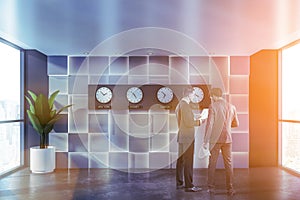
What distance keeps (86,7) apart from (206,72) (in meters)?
3.33

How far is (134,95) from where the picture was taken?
20.0 ft

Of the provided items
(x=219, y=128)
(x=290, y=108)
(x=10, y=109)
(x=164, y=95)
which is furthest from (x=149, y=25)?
(x=290, y=108)

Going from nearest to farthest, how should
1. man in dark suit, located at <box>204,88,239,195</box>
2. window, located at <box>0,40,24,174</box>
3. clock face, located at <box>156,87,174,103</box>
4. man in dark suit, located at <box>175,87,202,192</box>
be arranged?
1. man in dark suit, located at <box>204,88,239,195</box>
2. man in dark suit, located at <box>175,87,202,192</box>
3. window, located at <box>0,40,24,174</box>
4. clock face, located at <box>156,87,174,103</box>

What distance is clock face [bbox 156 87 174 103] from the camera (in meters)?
6.06

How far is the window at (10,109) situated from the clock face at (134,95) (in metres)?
2.09

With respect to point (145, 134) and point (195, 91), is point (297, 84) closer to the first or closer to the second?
point (195, 91)

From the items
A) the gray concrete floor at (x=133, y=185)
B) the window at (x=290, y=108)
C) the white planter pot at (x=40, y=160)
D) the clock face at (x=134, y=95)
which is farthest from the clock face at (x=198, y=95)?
the white planter pot at (x=40, y=160)

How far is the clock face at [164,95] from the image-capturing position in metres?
6.06

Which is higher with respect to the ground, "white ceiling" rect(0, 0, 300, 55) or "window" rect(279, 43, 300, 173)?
"white ceiling" rect(0, 0, 300, 55)

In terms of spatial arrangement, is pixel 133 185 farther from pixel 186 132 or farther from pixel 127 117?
pixel 127 117

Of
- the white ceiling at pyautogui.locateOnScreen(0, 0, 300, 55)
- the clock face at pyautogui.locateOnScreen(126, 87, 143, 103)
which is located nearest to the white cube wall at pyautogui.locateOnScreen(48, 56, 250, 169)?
the clock face at pyautogui.locateOnScreen(126, 87, 143, 103)

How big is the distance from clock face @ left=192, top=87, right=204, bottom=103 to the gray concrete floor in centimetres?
133

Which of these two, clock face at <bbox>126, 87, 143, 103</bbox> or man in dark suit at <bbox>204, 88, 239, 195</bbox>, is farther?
clock face at <bbox>126, 87, 143, 103</bbox>

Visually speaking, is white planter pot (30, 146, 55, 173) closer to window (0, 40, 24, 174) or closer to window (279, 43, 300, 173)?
window (0, 40, 24, 174)
